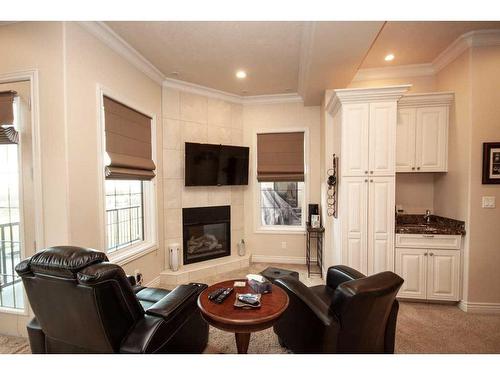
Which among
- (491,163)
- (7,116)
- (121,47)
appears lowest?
(491,163)

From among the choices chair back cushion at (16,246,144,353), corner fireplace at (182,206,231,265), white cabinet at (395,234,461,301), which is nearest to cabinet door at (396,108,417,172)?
white cabinet at (395,234,461,301)

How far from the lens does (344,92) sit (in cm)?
275

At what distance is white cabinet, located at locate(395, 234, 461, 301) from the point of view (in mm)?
2680

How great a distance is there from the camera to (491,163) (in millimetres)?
2512

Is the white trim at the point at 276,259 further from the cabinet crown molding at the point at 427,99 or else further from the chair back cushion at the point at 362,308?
the cabinet crown molding at the point at 427,99

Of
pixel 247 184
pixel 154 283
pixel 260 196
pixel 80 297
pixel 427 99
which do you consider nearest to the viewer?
pixel 80 297

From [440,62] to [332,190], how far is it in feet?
7.00

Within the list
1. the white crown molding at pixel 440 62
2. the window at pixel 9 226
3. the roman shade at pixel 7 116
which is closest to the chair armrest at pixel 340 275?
the white crown molding at pixel 440 62

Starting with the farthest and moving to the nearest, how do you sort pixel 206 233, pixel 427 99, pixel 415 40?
1. pixel 206 233
2. pixel 427 99
3. pixel 415 40

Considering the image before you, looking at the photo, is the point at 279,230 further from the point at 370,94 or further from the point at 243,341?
the point at 243,341

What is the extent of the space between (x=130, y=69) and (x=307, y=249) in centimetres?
366

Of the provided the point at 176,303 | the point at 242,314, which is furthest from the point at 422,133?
the point at 176,303
